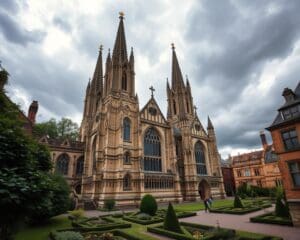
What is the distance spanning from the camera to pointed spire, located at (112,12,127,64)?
42.9m

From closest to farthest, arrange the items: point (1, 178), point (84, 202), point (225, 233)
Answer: point (1, 178), point (225, 233), point (84, 202)

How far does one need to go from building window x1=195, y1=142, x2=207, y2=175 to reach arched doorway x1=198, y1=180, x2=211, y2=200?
90.6 inches

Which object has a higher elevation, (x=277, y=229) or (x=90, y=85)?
(x=90, y=85)

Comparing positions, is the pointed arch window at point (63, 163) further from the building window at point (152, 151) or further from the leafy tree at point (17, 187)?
the leafy tree at point (17, 187)

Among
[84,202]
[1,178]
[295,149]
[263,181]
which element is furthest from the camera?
[263,181]

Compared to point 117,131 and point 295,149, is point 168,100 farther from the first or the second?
point 295,149

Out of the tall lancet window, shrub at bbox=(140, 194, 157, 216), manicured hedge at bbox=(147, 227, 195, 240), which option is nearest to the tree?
the tall lancet window

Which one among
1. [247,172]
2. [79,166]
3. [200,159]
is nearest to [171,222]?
[79,166]

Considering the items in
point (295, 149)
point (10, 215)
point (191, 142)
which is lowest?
point (10, 215)

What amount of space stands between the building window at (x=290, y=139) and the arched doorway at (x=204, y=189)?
31.1 m

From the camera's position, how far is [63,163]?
1548 inches

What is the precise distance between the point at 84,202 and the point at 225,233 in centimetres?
2518

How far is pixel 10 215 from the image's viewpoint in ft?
16.4

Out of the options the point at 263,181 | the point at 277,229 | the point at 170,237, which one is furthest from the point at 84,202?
the point at 263,181
